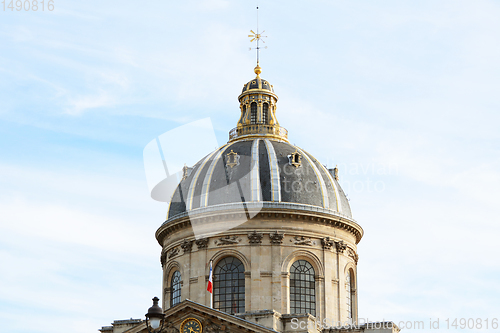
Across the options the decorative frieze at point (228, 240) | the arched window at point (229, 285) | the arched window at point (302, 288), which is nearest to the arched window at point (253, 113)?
the decorative frieze at point (228, 240)

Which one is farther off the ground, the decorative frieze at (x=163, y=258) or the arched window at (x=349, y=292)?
the decorative frieze at (x=163, y=258)

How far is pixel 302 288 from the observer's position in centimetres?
5138

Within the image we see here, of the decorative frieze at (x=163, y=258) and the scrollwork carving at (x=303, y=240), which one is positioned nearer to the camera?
the scrollwork carving at (x=303, y=240)

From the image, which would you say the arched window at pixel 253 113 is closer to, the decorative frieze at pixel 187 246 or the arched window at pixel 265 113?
the arched window at pixel 265 113

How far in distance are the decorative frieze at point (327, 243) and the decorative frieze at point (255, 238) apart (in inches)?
168

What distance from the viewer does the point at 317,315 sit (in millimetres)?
50500

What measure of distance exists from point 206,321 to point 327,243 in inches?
454

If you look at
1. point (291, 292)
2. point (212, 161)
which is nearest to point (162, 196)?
point (212, 161)

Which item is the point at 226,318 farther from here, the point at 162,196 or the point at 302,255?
the point at 162,196

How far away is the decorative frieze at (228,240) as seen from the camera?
51562mm

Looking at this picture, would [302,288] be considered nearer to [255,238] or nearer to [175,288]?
[255,238]

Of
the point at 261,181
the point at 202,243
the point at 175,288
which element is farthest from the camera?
the point at 175,288

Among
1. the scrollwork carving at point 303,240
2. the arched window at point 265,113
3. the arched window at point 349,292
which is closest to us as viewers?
the scrollwork carving at point 303,240

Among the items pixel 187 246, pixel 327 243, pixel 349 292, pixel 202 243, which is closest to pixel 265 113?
pixel 327 243
